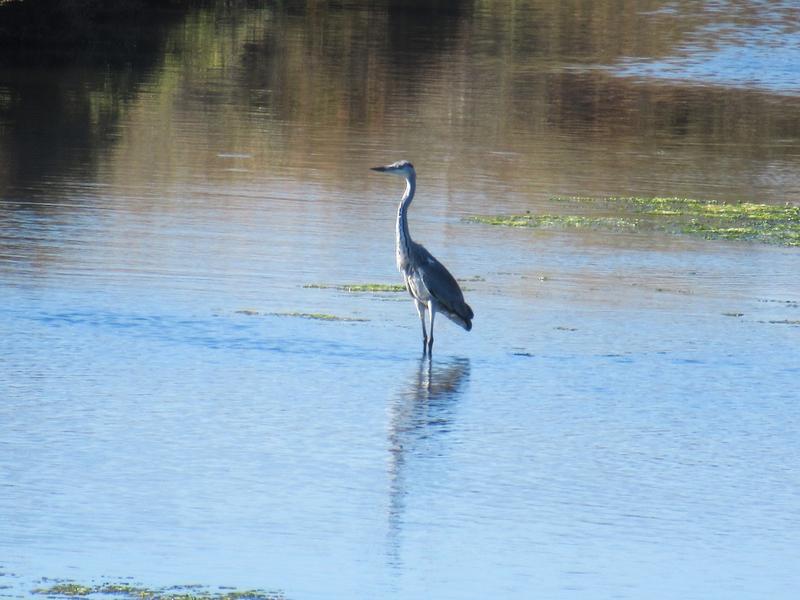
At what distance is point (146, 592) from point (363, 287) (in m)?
8.40

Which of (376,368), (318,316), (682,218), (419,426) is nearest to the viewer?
(419,426)

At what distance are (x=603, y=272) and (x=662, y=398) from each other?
16.0ft

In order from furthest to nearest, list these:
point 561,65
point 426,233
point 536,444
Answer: point 561,65, point 426,233, point 536,444

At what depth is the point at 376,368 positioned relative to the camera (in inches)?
532

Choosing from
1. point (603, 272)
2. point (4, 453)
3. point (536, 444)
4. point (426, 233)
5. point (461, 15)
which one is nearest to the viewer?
point (4, 453)

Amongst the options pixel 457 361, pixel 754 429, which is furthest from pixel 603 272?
pixel 754 429

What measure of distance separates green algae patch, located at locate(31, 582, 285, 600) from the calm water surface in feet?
0.48

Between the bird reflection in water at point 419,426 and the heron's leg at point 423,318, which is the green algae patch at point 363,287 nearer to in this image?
the heron's leg at point 423,318

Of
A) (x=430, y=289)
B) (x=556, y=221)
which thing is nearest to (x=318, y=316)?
(x=430, y=289)

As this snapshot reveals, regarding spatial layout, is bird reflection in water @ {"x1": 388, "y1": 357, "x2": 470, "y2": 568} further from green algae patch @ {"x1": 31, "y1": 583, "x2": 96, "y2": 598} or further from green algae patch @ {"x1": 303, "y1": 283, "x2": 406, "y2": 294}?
green algae patch @ {"x1": 303, "y1": 283, "x2": 406, "y2": 294}

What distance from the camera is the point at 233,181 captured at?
74.8ft

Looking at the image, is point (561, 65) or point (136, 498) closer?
point (136, 498)

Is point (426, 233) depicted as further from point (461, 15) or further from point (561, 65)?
point (461, 15)

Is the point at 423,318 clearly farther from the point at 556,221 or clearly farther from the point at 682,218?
the point at 682,218
